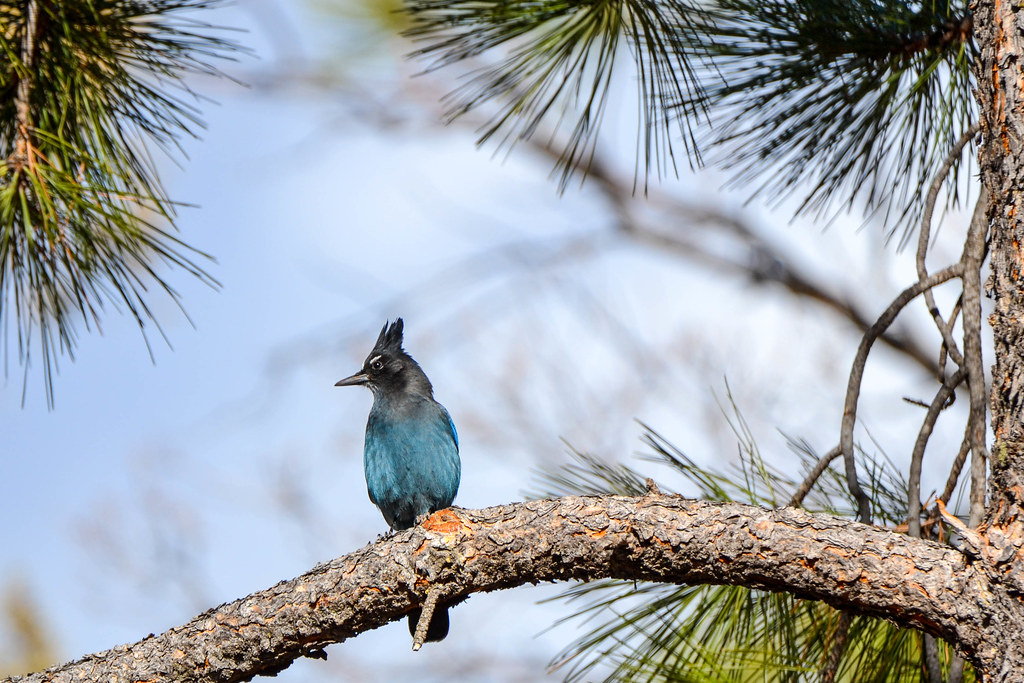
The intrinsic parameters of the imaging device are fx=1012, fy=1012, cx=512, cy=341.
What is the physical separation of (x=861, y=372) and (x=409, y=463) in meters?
2.00

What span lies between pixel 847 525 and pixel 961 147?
124 cm

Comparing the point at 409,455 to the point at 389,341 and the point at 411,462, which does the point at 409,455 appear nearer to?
the point at 411,462

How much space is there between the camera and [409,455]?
4086mm

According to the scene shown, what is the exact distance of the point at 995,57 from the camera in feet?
7.55

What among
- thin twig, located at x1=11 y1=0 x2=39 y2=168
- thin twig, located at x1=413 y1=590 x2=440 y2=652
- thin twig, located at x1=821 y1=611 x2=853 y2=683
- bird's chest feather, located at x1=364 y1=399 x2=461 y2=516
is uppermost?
thin twig, located at x1=11 y1=0 x2=39 y2=168

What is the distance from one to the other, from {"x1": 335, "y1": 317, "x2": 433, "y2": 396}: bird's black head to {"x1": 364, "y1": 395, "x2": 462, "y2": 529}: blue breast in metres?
0.17

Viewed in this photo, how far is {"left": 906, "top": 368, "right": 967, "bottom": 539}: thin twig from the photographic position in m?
2.36

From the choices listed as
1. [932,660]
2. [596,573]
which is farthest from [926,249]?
[596,573]

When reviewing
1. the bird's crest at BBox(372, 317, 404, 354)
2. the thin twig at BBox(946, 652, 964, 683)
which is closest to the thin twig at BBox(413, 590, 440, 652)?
the thin twig at BBox(946, 652, 964, 683)

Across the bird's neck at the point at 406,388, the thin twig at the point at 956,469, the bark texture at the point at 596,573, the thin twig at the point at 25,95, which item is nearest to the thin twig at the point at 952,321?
the thin twig at the point at 956,469

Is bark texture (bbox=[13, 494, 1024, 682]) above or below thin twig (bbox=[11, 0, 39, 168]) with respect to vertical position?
below

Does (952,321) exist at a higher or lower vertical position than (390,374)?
lower

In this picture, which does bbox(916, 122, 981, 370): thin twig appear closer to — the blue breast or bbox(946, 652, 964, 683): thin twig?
bbox(946, 652, 964, 683): thin twig

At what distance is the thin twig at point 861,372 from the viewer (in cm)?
248
